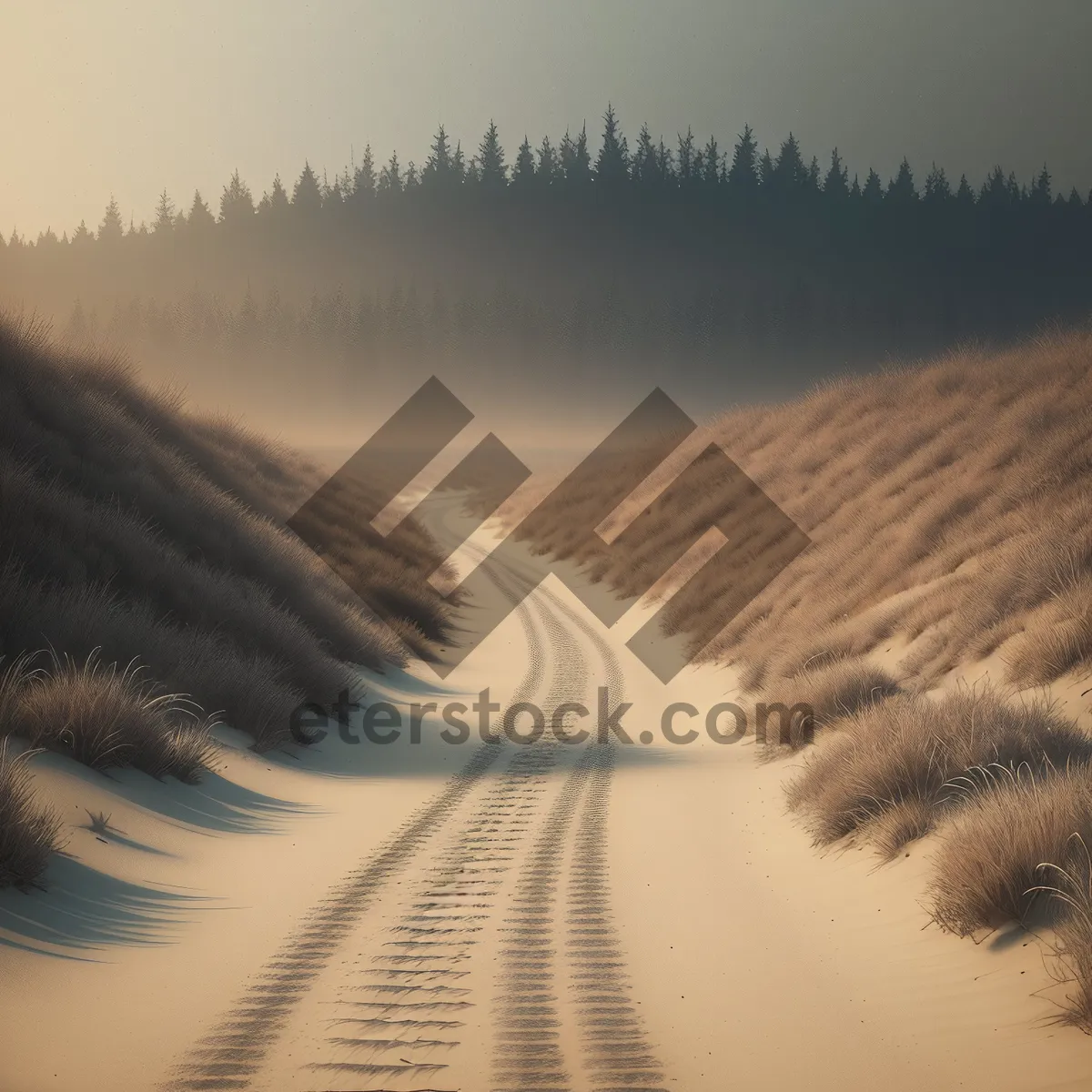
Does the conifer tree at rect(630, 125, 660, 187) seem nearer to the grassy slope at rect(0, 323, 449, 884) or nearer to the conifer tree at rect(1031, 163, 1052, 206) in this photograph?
the conifer tree at rect(1031, 163, 1052, 206)

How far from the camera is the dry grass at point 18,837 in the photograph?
4.89 meters

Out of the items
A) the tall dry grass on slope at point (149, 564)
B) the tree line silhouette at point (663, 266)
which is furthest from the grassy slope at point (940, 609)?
the tree line silhouette at point (663, 266)

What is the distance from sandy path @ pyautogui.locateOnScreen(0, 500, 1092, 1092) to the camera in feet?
12.7

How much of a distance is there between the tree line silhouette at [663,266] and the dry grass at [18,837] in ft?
498

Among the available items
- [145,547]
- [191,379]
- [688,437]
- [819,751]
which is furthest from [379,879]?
[191,379]

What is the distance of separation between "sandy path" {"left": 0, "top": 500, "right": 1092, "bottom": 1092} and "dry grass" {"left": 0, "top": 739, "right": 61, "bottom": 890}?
7.1 inches

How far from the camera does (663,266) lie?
186 meters

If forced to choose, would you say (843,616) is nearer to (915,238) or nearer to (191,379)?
(191,379)

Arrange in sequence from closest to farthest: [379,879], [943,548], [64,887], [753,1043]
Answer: [753,1043] → [64,887] → [379,879] → [943,548]

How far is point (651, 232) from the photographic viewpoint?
187 metres

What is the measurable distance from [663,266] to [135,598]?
185973 mm

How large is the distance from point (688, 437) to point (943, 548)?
1962 cm

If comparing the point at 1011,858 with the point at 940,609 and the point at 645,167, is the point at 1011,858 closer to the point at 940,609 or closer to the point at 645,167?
the point at 940,609

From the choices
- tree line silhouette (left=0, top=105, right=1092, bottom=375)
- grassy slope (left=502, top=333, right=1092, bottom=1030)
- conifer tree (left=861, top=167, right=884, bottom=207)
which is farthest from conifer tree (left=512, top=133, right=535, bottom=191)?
grassy slope (left=502, top=333, right=1092, bottom=1030)
